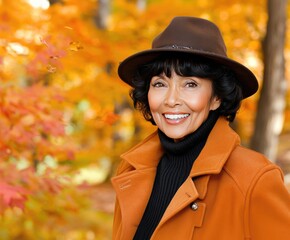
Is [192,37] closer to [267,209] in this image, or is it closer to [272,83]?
[267,209]

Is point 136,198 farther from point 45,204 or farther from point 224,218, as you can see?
point 45,204

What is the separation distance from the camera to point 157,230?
2.21 meters

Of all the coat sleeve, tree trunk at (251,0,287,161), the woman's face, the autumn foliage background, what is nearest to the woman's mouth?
the woman's face

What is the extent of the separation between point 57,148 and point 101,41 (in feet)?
9.09

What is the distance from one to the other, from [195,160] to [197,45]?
505 millimetres

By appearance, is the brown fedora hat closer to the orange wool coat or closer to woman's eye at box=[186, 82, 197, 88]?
woman's eye at box=[186, 82, 197, 88]

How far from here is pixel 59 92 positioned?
4.46 metres

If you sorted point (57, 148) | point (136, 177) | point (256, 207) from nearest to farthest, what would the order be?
point (256, 207) < point (136, 177) < point (57, 148)

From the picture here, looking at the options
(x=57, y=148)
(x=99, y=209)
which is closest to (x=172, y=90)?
(x=57, y=148)

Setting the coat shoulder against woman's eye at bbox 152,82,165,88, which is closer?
the coat shoulder

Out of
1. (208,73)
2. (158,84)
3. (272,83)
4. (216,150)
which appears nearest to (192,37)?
(208,73)

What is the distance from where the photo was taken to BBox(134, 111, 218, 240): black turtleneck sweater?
2369 mm

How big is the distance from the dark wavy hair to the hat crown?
5 cm

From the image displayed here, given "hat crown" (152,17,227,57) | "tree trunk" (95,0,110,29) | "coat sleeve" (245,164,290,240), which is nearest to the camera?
"coat sleeve" (245,164,290,240)
